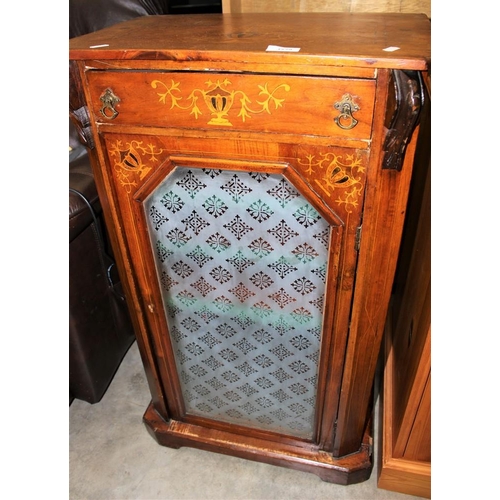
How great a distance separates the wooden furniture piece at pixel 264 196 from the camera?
29.1 inches

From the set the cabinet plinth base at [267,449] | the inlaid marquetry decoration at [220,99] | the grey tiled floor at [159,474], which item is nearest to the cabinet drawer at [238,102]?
the inlaid marquetry decoration at [220,99]

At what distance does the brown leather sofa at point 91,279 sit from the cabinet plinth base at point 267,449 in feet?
0.82

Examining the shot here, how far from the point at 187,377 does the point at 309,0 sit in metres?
1.10

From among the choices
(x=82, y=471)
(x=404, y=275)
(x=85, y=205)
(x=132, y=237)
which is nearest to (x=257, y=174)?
(x=132, y=237)

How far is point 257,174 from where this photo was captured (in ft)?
2.85

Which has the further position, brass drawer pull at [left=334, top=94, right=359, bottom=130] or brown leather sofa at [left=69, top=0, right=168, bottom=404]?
brown leather sofa at [left=69, top=0, right=168, bottom=404]

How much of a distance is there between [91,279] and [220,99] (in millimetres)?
839

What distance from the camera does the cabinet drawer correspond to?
0.73 metres

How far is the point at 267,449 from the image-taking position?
4.35 feet

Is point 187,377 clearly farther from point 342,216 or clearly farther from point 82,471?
point 342,216

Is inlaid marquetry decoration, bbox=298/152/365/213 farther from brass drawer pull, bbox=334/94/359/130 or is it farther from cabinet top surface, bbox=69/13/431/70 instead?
cabinet top surface, bbox=69/13/431/70

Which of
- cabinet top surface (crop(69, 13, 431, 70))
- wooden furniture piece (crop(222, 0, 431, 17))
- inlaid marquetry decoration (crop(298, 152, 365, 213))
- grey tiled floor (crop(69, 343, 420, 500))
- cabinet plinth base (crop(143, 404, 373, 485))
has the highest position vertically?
cabinet top surface (crop(69, 13, 431, 70))

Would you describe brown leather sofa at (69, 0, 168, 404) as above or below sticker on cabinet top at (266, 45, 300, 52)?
below

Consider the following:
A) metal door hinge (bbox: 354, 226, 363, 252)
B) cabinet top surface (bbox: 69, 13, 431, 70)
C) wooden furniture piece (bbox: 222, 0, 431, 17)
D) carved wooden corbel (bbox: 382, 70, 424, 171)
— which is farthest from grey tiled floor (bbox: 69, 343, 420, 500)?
wooden furniture piece (bbox: 222, 0, 431, 17)
